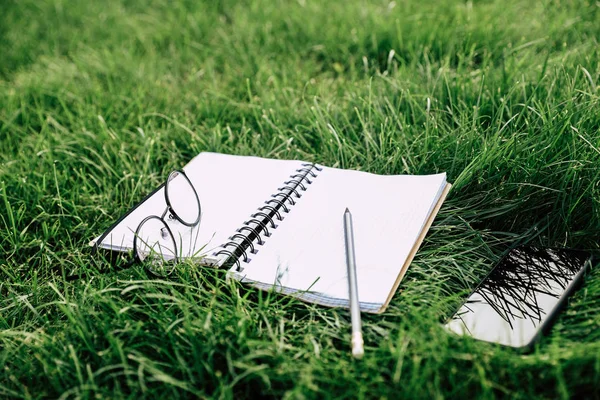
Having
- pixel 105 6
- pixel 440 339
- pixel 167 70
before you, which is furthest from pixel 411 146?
pixel 105 6

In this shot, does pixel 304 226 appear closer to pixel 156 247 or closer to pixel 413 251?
pixel 413 251

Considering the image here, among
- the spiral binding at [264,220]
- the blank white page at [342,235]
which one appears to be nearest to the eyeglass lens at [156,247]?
the spiral binding at [264,220]

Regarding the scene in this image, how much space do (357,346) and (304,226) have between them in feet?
1.70

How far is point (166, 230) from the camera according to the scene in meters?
1.91

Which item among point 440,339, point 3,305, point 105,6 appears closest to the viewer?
point 440,339

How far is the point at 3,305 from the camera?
195 centimetres

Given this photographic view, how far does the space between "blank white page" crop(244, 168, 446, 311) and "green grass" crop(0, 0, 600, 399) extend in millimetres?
91

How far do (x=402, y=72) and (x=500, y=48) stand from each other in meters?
0.58

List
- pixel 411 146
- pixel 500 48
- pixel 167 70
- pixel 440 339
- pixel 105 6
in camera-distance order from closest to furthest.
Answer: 1. pixel 440 339
2. pixel 411 146
3. pixel 500 48
4. pixel 167 70
5. pixel 105 6

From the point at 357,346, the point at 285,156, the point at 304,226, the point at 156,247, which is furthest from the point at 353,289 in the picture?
the point at 285,156

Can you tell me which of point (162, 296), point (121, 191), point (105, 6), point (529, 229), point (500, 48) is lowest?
point (162, 296)

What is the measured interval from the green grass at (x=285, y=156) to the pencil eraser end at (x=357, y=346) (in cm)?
3

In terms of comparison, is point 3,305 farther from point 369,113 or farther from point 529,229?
point 529,229

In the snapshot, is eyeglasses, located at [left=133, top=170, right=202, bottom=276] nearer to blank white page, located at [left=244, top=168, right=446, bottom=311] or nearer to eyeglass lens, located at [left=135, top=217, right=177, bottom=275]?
eyeglass lens, located at [left=135, top=217, right=177, bottom=275]
